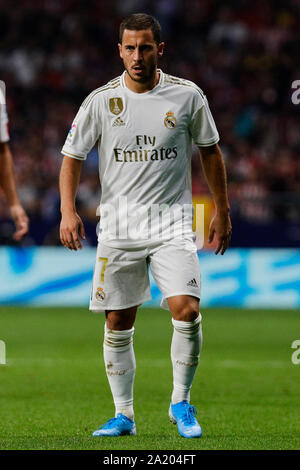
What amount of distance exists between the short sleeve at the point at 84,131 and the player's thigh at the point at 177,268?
0.72m

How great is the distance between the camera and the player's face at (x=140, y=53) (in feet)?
17.7

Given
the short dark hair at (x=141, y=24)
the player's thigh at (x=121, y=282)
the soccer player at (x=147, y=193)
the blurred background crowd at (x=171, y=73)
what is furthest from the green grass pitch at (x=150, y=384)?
the blurred background crowd at (x=171, y=73)

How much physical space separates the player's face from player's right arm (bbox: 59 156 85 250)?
0.62m

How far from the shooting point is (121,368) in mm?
5715

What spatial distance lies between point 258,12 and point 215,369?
1443 cm

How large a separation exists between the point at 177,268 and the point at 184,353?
487mm

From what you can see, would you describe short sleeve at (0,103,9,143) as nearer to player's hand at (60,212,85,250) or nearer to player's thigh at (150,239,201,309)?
player's hand at (60,212,85,250)

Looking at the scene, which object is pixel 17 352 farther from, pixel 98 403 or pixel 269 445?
pixel 269 445

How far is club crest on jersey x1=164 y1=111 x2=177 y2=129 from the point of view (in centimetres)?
555

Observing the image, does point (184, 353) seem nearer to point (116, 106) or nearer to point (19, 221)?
point (19, 221)

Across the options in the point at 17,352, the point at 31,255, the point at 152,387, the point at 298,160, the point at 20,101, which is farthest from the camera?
the point at 20,101

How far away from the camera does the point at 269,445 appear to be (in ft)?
16.9

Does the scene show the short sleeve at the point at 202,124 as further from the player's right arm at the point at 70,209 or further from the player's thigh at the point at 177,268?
the player's right arm at the point at 70,209
